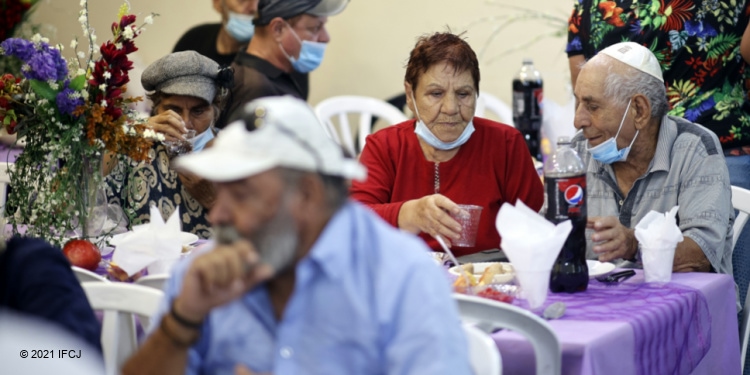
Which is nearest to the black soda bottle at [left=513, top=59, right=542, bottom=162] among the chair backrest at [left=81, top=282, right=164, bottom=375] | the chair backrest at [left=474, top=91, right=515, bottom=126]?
the chair backrest at [left=474, top=91, right=515, bottom=126]

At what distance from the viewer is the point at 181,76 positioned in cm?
345

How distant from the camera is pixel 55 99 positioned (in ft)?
9.02

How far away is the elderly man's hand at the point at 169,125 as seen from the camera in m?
3.32

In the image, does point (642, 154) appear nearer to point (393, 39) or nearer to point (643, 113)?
point (643, 113)

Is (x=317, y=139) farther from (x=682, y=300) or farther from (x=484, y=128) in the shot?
(x=484, y=128)

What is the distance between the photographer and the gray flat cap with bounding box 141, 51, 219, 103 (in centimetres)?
344

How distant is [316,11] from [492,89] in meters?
2.23

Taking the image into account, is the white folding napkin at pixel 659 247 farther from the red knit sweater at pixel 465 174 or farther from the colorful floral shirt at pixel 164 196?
the colorful floral shirt at pixel 164 196

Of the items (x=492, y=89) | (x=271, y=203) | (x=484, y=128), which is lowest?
(x=492, y=89)

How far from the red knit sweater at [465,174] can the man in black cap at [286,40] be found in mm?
1111

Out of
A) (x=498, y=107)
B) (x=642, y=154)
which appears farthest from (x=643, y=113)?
(x=498, y=107)


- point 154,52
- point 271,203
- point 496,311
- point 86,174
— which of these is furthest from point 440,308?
point 154,52

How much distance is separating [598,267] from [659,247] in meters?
0.19

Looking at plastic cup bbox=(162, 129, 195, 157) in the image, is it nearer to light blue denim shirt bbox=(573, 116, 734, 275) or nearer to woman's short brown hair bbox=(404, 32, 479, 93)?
woman's short brown hair bbox=(404, 32, 479, 93)
